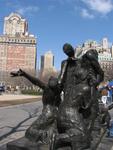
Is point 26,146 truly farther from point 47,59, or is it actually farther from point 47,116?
point 47,59

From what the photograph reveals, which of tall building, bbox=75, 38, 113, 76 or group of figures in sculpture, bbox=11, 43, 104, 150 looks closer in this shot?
group of figures in sculpture, bbox=11, 43, 104, 150

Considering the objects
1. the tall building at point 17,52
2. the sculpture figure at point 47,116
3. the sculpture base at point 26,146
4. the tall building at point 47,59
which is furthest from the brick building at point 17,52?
the sculpture base at point 26,146

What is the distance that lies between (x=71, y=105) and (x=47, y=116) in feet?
2.20

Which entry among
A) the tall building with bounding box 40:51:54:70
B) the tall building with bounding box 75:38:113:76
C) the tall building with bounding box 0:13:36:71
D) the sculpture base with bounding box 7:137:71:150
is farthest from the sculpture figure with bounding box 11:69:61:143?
the tall building with bounding box 40:51:54:70

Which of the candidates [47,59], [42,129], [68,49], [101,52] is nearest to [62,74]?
[68,49]

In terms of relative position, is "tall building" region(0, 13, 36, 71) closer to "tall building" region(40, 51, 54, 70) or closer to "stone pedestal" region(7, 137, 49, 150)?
"tall building" region(40, 51, 54, 70)

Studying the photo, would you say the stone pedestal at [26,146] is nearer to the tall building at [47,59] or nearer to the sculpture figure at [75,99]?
the sculpture figure at [75,99]

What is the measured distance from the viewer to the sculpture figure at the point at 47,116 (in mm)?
6809

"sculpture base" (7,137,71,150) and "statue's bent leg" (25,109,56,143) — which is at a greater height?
"statue's bent leg" (25,109,56,143)

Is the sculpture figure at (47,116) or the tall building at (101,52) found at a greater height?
the tall building at (101,52)

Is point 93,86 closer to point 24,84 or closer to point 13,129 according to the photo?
point 13,129

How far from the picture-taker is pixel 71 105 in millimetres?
6484

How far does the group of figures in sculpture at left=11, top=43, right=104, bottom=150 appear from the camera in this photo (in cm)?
636

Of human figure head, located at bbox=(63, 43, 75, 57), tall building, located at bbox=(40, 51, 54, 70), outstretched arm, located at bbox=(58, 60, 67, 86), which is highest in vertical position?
tall building, located at bbox=(40, 51, 54, 70)
